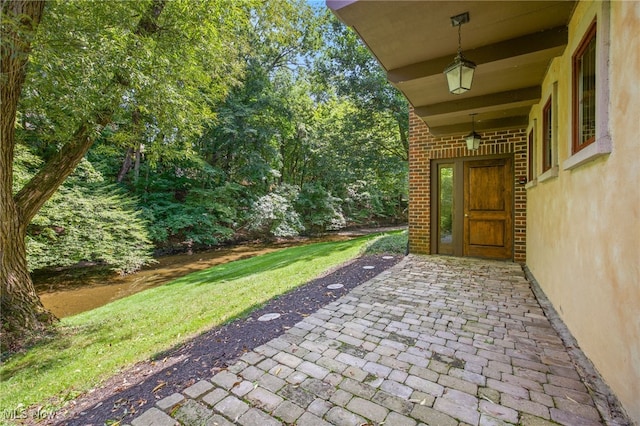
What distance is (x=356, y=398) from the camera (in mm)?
1798

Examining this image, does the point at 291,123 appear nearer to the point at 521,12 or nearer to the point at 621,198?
the point at 521,12

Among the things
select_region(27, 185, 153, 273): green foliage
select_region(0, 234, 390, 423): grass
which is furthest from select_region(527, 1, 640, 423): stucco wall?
select_region(27, 185, 153, 273): green foliage

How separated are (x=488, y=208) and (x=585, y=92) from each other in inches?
146

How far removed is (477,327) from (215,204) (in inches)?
452

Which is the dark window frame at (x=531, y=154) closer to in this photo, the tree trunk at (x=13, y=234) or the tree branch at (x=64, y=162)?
the tree branch at (x=64, y=162)

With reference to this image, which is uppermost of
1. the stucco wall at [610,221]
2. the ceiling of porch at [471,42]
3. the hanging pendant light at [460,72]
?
the ceiling of porch at [471,42]

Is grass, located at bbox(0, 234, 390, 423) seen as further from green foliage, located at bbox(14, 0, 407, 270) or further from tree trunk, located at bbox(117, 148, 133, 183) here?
tree trunk, located at bbox(117, 148, 133, 183)

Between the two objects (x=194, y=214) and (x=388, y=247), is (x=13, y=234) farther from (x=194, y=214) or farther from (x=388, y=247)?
(x=194, y=214)

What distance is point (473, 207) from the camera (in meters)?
5.88

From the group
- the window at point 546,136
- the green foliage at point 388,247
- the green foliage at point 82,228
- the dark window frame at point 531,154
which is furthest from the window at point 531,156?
the green foliage at point 82,228

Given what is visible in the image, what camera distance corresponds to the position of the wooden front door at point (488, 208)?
5.60 meters

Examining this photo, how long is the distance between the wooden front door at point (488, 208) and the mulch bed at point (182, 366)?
3.60 meters

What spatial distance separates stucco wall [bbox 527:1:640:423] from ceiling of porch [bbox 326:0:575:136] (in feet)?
1.02

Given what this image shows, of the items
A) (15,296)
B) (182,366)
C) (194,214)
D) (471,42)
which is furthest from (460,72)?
(194,214)
